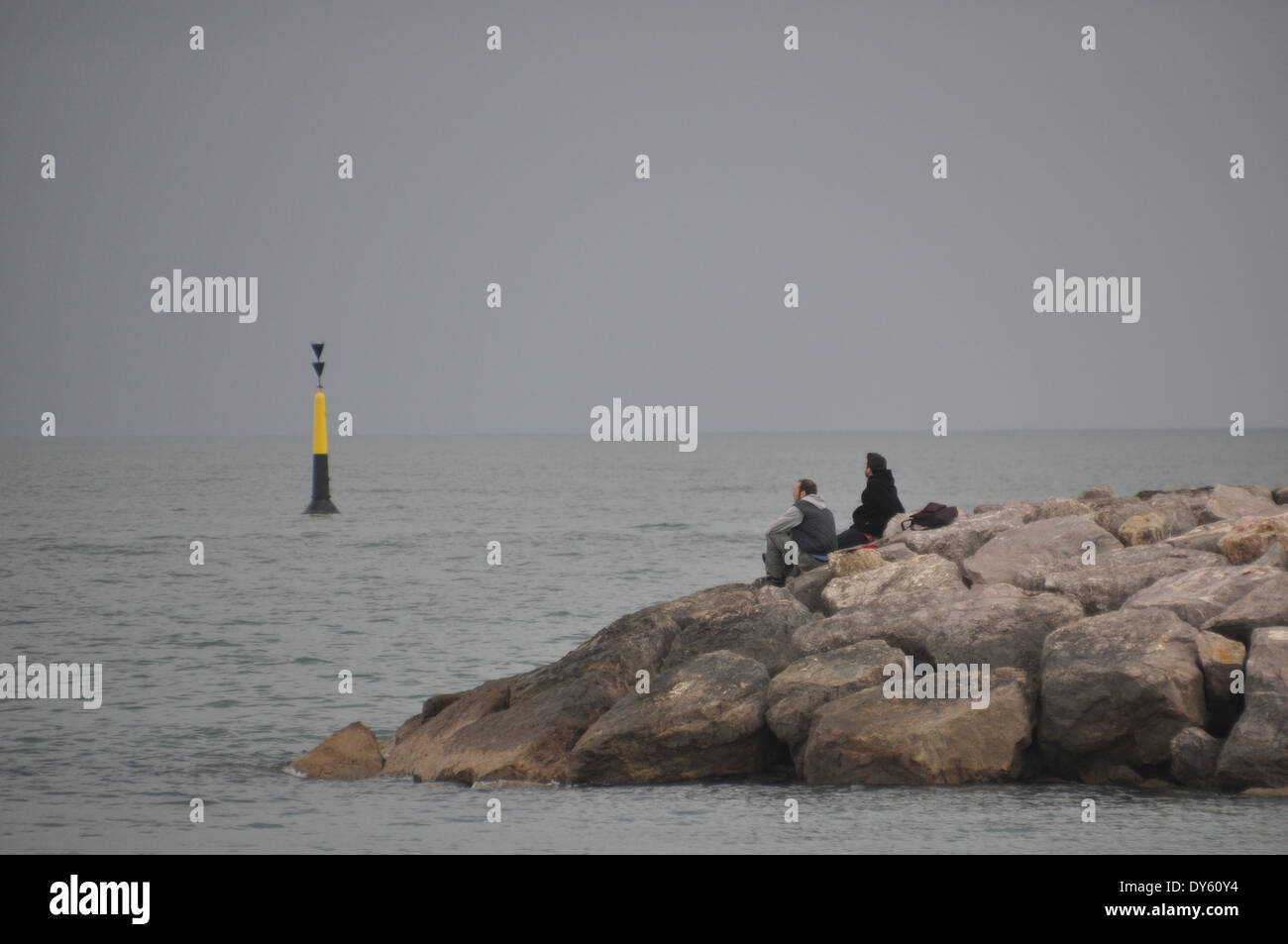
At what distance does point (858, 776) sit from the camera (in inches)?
554

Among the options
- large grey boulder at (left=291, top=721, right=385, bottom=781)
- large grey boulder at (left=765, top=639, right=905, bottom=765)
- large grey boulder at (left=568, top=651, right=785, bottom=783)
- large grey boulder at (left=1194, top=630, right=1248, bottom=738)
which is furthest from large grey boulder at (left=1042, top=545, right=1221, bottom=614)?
large grey boulder at (left=291, top=721, right=385, bottom=781)

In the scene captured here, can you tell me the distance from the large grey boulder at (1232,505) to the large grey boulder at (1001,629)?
4988 mm

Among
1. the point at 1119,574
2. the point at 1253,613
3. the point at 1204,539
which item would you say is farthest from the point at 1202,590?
the point at 1204,539

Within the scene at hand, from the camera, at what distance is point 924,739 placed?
45.4 feet

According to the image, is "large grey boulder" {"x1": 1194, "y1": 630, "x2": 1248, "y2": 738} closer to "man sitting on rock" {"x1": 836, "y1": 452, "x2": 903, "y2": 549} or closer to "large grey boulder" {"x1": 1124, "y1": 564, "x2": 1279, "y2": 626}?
"large grey boulder" {"x1": 1124, "y1": 564, "x2": 1279, "y2": 626}

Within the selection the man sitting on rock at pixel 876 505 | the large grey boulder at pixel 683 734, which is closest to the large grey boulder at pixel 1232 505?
the man sitting on rock at pixel 876 505

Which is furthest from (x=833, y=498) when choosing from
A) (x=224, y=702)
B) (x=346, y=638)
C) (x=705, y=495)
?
(x=224, y=702)

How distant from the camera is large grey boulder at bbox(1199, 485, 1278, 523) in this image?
63.3 ft

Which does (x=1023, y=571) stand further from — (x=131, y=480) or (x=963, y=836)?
(x=131, y=480)

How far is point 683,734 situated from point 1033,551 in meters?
5.54

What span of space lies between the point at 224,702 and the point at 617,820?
999cm

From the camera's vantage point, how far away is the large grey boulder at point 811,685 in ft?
47.7

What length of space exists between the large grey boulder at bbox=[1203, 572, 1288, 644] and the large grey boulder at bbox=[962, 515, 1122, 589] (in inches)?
105

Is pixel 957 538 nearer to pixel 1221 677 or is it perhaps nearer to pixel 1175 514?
pixel 1175 514
